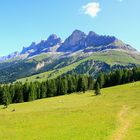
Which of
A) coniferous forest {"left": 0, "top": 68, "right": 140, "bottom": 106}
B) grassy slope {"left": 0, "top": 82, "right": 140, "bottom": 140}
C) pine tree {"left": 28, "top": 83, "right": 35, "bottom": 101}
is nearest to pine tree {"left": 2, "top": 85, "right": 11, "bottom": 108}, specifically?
coniferous forest {"left": 0, "top": 68, "right": 140, "bottom": 106}

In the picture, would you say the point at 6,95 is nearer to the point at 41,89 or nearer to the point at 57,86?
the point at 41,89

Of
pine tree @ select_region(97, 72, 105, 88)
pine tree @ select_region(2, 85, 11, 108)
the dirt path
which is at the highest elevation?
pine tree @ select_region(97, 72, 105, 88)

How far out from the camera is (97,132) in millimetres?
45781

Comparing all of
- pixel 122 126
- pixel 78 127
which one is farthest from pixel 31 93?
pixel 122 126

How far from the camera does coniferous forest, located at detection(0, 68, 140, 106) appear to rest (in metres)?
147

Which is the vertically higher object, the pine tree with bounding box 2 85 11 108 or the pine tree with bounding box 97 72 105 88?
the pine tree with bounding box 97 72 105 88

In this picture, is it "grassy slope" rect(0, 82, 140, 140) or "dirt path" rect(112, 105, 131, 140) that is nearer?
"dirt path" rect(112, 105, 131, 140)

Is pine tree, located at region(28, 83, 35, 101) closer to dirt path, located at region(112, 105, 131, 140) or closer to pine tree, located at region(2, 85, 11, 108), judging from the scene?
pine tree, located at region(2, 85, 11, 108)

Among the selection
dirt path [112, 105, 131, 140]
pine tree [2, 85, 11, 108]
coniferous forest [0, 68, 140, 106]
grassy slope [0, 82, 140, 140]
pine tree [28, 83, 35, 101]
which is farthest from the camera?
coniferous forest [0, 68, 140, 106]

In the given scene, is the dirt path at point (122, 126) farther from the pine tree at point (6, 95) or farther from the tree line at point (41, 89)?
the tree line at point (41, 89)

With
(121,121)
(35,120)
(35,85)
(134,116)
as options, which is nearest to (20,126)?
(35,120)

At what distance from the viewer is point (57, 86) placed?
16425 cm

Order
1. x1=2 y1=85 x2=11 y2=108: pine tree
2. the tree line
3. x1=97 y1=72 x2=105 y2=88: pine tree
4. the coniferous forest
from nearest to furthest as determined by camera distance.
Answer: x1=2 y1=85 x2=11 y2=108: pine tree, the tree line, the coniferous forest, x1=97 y1=72 x2=105 y2=88: pine tree

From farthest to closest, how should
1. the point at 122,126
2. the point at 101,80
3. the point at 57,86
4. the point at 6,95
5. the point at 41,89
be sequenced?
the point at 101,80 < the point at 57,86 < the point at 41,89 < the point at 6,95 < the point at 122,126
